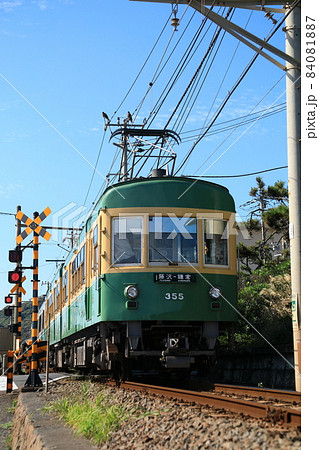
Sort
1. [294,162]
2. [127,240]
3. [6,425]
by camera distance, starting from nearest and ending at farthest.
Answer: [294,162] < [6,425] < [127,240]

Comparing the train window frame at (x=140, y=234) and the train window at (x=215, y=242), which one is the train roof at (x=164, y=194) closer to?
the train window frame at (x=140, y=234)

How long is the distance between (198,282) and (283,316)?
4002 millimetres

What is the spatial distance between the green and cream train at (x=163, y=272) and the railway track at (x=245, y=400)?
75 cm

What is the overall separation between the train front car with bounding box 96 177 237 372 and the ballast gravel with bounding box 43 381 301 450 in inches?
124

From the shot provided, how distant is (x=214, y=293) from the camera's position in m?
9.80

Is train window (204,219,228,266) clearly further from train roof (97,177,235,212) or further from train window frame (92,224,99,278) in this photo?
train window frame (92,224,99,278)

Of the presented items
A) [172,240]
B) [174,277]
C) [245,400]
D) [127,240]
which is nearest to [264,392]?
[245,400]

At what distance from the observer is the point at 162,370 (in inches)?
406

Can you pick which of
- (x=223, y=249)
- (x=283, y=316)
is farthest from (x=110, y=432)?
(x=283, y=316)

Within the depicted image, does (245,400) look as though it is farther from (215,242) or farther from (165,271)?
(215,242)

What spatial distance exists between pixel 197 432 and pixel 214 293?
16.5 feet

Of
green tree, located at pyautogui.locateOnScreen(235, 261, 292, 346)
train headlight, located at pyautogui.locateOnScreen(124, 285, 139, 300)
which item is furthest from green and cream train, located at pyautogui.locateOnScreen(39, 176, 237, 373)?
green tree, located at pyautogui.locateOnScreen(235, 261, 292, 346)
